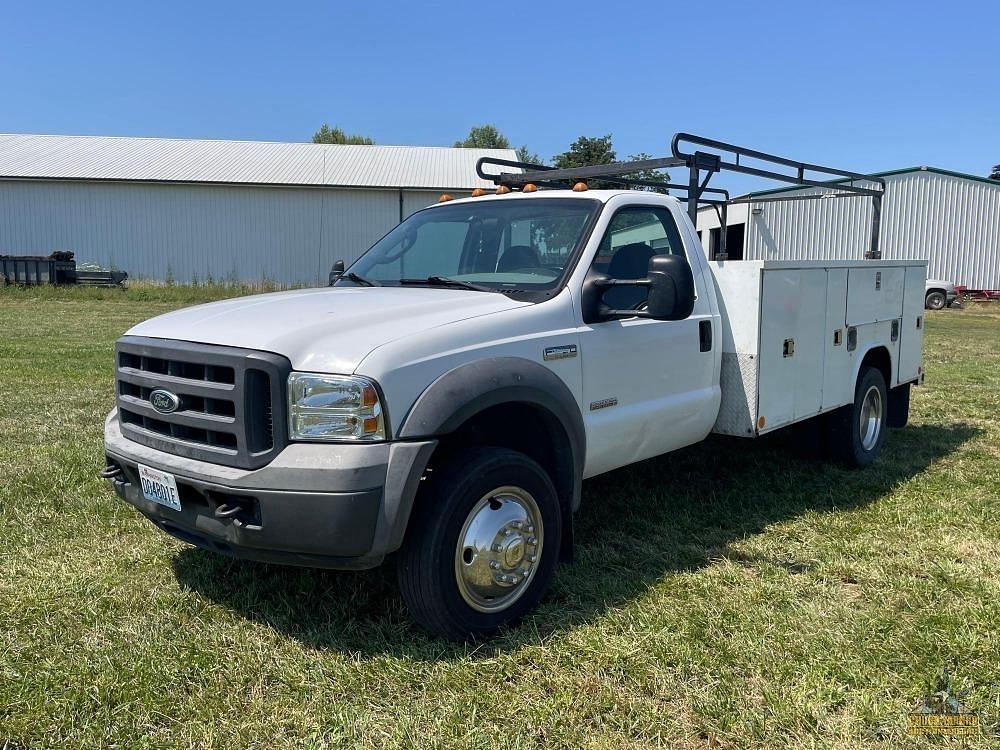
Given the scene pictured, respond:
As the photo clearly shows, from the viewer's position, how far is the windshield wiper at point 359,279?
4.70 meters

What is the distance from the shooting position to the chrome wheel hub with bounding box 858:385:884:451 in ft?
21.7

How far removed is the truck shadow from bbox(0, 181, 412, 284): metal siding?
26.4 m

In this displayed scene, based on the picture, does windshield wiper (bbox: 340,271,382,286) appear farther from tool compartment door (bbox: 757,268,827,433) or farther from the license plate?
tool compartment door (bbox: 757,268,827,433)

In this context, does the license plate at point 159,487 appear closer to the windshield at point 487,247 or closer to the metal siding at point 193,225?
the windshield at point 487,247

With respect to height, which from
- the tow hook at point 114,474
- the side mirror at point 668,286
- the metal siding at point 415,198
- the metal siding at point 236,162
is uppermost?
the metal siding at point 236,162

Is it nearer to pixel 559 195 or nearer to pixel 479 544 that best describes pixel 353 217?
pixel 559 195

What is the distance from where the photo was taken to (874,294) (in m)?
6.41

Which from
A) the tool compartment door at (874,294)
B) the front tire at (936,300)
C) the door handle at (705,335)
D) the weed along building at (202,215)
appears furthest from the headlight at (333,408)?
the front tire at (936,300)

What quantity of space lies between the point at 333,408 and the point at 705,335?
253 centimetres

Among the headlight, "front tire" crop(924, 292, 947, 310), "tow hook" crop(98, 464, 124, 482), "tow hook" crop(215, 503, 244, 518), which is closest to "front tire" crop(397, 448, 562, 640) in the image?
the headlight

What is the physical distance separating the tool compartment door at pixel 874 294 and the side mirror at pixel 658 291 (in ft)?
8.26

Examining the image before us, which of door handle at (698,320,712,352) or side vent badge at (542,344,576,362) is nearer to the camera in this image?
side vent badge at (542,344,576,362)

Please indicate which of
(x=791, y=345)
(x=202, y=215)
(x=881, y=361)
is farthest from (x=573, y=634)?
(x=202, y=215)

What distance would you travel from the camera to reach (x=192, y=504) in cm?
345
